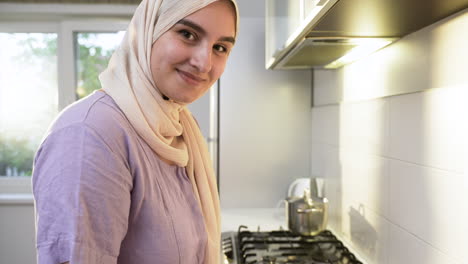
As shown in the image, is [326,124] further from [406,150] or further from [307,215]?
[406,150]

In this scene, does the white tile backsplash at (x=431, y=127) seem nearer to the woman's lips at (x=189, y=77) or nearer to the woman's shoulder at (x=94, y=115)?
the woman's lips at (x=189, y=77)

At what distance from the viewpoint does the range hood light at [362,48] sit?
1.17m

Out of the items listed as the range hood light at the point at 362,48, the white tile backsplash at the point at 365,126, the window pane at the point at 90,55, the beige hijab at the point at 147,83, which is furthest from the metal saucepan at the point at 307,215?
the window pane at the point at 90,55

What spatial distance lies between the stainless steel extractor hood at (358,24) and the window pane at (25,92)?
200cm

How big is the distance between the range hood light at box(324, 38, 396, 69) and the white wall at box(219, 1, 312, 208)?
563 millimetres

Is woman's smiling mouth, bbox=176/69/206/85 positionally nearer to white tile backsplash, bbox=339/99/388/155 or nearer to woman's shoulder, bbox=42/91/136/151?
woman's shoulder, bbox=42/91/136/151

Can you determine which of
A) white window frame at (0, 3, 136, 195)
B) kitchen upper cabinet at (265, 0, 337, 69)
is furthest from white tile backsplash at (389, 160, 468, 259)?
white window frame at (0, 3, 136, 195)

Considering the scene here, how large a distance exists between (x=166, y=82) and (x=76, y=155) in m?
0.26

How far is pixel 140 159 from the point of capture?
2.41 feet

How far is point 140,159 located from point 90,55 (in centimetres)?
226

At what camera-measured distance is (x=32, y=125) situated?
9.26ft

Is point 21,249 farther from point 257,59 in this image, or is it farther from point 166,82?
point 166,82

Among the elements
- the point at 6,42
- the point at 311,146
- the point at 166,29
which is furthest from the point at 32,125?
the point at 166,29

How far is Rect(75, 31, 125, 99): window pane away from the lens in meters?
2.75
